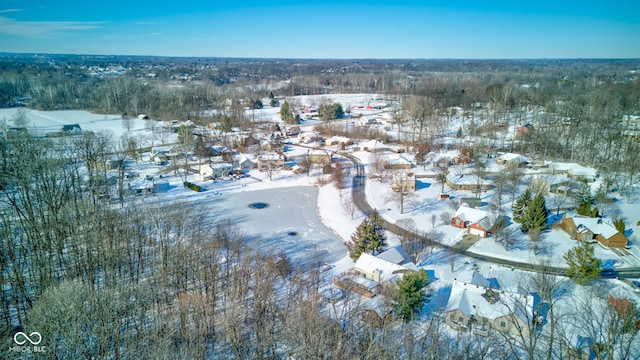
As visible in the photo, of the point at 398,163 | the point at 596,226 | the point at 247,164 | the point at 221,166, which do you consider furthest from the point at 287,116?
the point at 596,226

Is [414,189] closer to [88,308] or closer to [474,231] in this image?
[474,231]

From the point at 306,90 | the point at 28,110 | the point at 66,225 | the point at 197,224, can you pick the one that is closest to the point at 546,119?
the point at 197,224

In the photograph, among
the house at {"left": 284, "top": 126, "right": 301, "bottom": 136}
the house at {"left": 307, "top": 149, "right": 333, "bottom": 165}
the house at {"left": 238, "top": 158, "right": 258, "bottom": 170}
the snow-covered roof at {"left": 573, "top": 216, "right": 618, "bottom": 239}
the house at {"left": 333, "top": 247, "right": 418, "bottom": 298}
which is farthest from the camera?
the house at {"left": 284, "top": 126, "right": 301, "bottom": 136}

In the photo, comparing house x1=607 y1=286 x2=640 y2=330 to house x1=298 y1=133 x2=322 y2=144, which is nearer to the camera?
house x1=607 y1=286 x2=640 y2=330

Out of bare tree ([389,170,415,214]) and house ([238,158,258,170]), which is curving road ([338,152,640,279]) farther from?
house ([238,158,258,170])

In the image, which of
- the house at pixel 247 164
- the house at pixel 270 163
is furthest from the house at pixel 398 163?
the house at pixel 247 164

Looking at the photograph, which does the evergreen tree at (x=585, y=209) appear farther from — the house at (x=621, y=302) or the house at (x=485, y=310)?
the house at (x=485, y=310)

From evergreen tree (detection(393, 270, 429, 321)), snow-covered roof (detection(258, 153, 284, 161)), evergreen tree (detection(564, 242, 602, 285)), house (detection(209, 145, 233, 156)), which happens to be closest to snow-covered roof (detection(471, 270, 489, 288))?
evergreen tree (detection(393, 270, 429, 321))
